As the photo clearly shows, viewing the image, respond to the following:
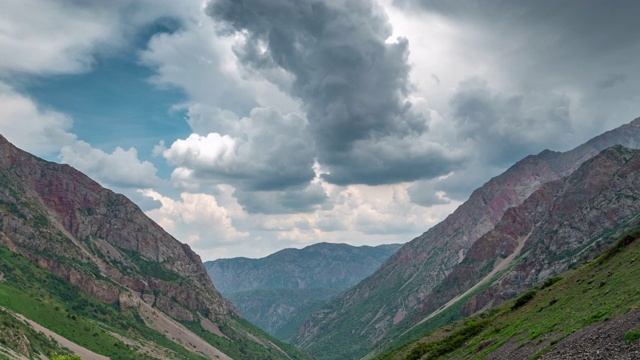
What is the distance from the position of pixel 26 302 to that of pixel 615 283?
214133mm

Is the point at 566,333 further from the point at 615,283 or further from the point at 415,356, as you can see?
the point at 415,356

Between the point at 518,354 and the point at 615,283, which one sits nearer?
the point at 518,354

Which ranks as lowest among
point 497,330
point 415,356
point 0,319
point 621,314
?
point 415,356

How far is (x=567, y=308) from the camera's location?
179ft

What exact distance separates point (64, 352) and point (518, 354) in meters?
159

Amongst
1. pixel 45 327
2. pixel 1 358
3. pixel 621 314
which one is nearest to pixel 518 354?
pixel 621 314

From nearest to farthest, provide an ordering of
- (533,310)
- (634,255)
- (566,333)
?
1. (566,333)
2. (634,255)
3. (533,310)

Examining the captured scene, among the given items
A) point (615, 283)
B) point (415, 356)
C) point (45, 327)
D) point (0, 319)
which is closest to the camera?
point (615, 283)

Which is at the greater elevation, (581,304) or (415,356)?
(581,304)

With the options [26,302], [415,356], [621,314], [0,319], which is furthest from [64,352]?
[621,314]

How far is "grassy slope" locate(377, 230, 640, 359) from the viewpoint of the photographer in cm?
4425

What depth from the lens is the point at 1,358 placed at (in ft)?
306

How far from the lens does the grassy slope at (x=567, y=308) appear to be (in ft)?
145

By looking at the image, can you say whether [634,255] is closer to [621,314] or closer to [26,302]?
[621,314]
